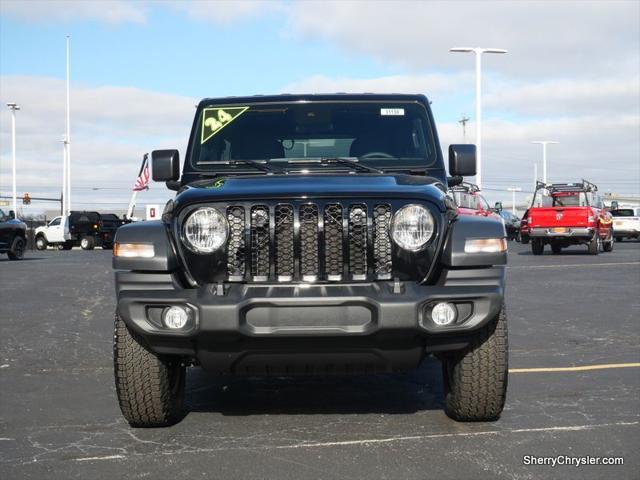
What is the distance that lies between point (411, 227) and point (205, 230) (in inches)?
43.5

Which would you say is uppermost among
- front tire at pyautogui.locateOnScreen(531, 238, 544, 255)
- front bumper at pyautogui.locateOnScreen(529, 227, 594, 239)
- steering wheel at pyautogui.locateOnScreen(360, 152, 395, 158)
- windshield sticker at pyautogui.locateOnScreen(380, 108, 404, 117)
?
windshield sticker at pyautogui.locateOnScreen(380, 108, 404, 117)

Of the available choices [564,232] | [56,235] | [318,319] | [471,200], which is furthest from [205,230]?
[56,235]

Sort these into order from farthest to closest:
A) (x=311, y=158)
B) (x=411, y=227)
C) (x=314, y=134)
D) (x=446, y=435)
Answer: (x=314, y=134)
(x=311, y=158)
(x=446, y=435)
(x=411, y=227)

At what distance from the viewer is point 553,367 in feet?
22.7

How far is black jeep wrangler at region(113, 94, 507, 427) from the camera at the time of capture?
4367 millimetres

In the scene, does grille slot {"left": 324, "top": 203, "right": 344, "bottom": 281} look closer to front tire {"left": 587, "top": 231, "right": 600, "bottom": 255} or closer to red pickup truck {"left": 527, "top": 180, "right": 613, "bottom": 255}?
red pickup truck {"left": 527, "top": 180, "right": 613, "bottom": 255}

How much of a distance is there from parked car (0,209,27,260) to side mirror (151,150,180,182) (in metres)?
22.0

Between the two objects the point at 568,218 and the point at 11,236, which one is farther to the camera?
the point at 11,236

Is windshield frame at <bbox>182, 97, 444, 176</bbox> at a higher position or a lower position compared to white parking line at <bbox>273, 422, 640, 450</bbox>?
higher

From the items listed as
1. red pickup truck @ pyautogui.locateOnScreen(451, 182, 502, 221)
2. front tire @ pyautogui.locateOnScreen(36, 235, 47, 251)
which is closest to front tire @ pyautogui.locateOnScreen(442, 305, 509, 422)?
red pickup truck @ pyautogui.locateOnScreen(451, 182, 502, 221)

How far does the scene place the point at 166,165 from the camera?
621cm

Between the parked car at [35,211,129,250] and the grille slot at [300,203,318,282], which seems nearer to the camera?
the grille slot at [300,203,318,282]

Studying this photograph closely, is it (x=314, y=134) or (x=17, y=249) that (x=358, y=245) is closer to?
(x=314, y=134)

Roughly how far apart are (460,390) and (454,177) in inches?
77.8
